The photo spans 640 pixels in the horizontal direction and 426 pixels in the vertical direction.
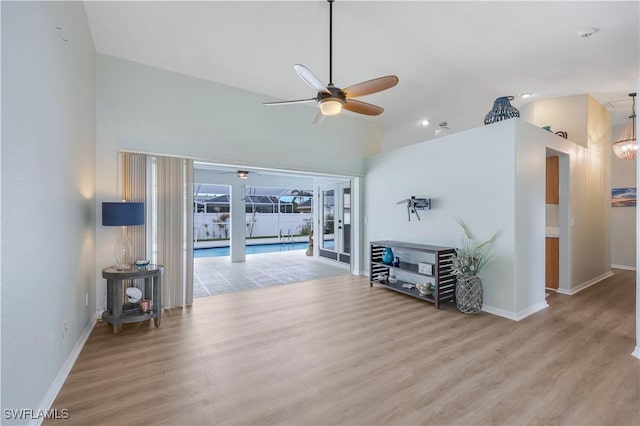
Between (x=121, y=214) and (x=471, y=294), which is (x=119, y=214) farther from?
(x=471, y=294)

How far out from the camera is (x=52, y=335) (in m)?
2.09

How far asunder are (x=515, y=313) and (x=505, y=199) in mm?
1486

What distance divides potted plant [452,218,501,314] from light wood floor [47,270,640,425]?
207 mm

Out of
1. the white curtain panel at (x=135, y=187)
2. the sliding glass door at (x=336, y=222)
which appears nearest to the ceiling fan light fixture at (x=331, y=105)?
the white curtain panel at (x=135, y=187)

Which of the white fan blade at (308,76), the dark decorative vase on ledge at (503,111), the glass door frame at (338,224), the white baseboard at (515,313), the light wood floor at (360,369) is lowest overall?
the light wood floor at (360,369)

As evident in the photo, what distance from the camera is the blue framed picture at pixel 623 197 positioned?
6.72 metres

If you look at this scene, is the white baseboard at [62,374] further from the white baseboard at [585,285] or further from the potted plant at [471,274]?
the white baseboard at [585,285]

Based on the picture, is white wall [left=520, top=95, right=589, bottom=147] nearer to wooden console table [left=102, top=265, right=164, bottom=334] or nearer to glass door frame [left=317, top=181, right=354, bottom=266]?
glass door frame [left=317, top=181, right=354, bottom=266]

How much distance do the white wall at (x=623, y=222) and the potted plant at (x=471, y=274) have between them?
572 centimetres

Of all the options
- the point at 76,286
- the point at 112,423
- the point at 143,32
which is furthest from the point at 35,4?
the point at 112,423

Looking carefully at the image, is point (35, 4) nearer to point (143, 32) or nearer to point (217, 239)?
point (143, 32)

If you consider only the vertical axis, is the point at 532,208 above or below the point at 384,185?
below

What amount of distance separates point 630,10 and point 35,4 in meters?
5.07

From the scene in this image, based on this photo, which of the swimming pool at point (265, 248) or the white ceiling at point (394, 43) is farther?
the swimming pool at point (265, 248)
